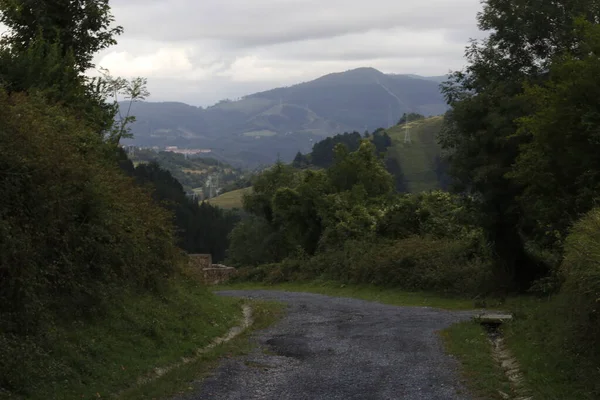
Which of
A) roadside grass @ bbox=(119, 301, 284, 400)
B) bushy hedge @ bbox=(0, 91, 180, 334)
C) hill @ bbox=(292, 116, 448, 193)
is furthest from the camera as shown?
hill @ bbox=(292, 116, 448, 193)

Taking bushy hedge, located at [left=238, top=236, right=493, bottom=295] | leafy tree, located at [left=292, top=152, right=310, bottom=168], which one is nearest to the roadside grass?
bushy hedge, located at [left=238, top=236, right=493, bottom=295]

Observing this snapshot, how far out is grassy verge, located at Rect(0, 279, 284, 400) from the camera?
447 inches

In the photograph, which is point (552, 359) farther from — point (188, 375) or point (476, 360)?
point (188, 375)

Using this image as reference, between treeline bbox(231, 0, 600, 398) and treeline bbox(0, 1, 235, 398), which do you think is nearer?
treeline bbox(0, 1, 235, 398)

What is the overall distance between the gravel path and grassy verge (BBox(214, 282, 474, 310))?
6035 millimetres

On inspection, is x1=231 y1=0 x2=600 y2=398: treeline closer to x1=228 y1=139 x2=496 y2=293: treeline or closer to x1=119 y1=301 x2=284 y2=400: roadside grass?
x1=228 y1=139 x2=496 y2=293: treeline

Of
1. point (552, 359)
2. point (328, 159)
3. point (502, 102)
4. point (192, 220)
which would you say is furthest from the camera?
point (328, 159)

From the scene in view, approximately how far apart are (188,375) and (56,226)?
4.20 metres

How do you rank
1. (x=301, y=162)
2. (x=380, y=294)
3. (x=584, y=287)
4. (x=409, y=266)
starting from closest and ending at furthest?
(x=584, y=287) < (x=380, y=294) < (x=409, y=266) < (x=301, y=162)

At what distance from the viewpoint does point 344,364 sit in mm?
15383

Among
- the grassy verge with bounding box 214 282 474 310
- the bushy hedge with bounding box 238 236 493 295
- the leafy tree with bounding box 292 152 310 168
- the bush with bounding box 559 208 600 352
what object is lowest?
the grassy verge with bounding box 214 282 474 310

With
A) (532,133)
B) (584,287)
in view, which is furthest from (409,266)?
(584,287)

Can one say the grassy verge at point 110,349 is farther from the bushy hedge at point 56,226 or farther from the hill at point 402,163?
the hill at point 402,163

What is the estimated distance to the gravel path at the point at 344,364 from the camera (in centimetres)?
1281
